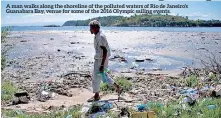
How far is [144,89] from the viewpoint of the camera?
7.60 meters

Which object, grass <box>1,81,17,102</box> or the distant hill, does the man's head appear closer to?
grass <box>1,81,17,102</box>

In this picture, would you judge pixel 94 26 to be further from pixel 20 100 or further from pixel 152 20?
pixel 152 20

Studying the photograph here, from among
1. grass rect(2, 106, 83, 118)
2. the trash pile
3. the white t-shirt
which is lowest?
the trash pile

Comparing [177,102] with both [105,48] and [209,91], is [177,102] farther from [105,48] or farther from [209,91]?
[105,48]

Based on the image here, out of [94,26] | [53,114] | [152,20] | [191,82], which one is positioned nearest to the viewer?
[53,114]

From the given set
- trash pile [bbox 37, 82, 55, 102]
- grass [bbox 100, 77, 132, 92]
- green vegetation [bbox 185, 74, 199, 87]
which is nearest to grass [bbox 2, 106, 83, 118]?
trash pile [bbox 37, 82, 55, 102]

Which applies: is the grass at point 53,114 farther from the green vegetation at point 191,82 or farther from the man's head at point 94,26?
the green vegetation at point 191,82

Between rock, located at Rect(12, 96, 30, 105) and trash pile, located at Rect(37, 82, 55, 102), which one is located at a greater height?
rock, located at Rect(12, 96, 30, 105)

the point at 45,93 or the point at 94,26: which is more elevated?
the point at 94,26

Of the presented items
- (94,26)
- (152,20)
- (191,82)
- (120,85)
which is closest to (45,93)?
(120,85)

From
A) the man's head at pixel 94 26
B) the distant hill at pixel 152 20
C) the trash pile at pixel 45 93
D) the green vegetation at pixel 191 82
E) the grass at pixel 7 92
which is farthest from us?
the distant hill at pixel 152 20

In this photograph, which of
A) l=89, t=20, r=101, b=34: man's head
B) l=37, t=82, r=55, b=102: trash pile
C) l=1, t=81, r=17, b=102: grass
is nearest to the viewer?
→ l=89, t=20, r=101, b=34: man's head

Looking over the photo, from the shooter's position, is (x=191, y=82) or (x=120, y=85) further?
(x=191, y=82)

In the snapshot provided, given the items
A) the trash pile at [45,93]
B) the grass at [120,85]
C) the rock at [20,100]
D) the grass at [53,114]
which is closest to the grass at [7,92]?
the rock at [20,100]
